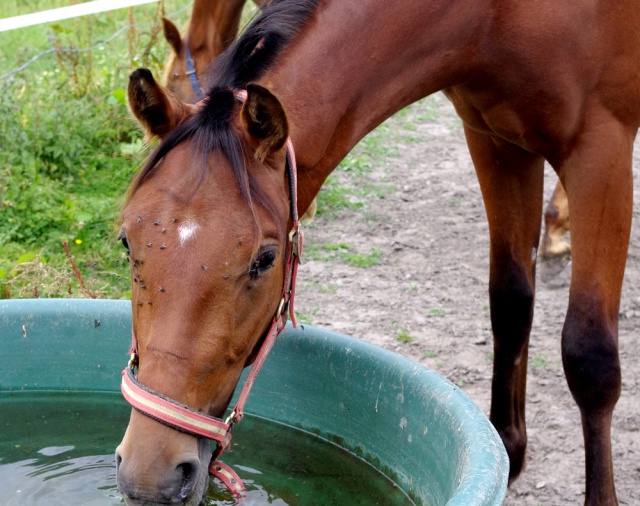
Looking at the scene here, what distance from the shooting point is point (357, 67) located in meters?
2.22

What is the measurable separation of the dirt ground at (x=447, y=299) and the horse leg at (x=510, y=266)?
0.61ft

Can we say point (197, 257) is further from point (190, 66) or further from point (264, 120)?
point (190, 66)

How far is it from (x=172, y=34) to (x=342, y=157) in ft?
8.54

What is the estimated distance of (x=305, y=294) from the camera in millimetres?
4211

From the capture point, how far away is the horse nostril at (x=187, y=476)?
173cm

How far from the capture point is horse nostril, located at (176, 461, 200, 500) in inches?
68.1

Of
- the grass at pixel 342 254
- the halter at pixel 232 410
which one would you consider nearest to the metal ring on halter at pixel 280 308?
the halter at pixel 232 410

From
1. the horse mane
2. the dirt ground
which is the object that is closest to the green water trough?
the horse mane

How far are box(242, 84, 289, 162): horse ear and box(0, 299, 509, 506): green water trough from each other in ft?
2.19

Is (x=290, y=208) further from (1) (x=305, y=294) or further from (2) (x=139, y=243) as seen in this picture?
(1) (x=305, y=294)

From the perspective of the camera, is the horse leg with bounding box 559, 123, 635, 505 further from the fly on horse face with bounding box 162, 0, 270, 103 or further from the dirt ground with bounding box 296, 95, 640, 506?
the fly on horse face with bounding box 162, 0, 270, 103

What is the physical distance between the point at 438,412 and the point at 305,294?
→ 2.18 m

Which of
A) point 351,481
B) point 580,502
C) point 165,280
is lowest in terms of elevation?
point 580,502

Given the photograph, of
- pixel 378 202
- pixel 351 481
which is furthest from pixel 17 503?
pixel 378 202
